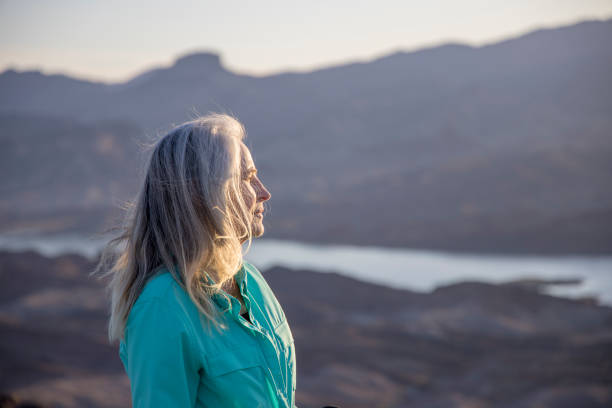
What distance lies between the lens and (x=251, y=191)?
4.66ft

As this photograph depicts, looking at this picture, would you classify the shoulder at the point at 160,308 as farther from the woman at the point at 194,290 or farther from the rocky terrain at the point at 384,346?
the rocky terrain at the point at 384,346

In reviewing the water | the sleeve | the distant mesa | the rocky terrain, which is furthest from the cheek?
the distant mesa

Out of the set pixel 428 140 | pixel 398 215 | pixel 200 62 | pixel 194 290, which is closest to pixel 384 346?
pixel 194 290

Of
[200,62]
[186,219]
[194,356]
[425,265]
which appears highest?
[200,62]

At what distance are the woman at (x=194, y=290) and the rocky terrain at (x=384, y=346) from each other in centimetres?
822

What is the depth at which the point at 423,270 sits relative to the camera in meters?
24.3

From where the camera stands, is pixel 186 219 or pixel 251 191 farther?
pixel 251 191

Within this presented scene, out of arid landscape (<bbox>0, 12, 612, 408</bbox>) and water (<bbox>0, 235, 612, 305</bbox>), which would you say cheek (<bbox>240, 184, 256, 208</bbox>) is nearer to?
arid landscape (<bbox>0, 12, 612, 408</bbox>)

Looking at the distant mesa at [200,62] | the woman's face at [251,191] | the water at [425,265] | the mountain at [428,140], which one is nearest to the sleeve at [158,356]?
the woman's face at [251,191]

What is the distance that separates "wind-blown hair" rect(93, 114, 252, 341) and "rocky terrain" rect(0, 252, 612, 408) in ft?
Result: 27.0

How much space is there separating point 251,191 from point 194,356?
→ 45 centimetres

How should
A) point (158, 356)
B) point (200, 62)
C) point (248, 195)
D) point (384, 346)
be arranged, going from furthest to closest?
1. point (200, 62)
2. point (384, 346)
3. point (248, 195)
4. point (158, 356)

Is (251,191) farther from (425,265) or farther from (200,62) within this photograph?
(200,62)

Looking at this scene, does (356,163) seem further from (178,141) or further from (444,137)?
(178,141)
